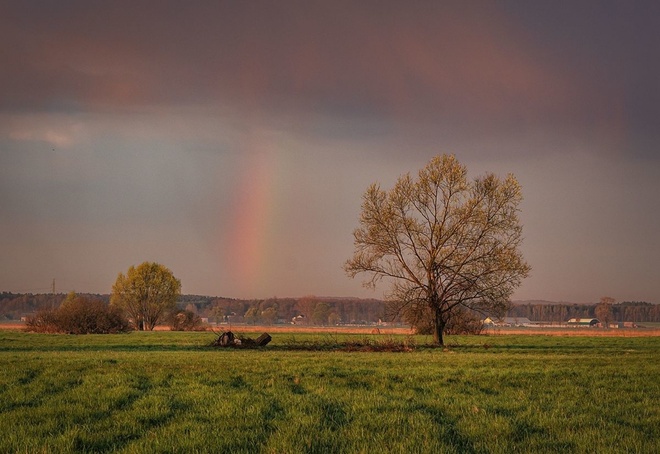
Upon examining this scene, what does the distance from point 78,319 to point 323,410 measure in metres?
63.5

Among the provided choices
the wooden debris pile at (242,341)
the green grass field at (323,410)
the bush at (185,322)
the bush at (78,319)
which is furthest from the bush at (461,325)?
the green grass field at (323,410)

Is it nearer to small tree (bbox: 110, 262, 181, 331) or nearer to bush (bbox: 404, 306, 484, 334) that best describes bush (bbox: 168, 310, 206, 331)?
small tree (bbox: 110, 262, 181, 331)

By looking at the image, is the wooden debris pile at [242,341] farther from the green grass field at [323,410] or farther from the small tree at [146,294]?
the small tree at [146,294]

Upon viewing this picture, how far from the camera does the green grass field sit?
8.81m

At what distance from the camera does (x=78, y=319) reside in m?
67.8

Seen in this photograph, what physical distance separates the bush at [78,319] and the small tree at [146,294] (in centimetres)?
3043

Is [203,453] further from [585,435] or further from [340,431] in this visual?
[585,435]

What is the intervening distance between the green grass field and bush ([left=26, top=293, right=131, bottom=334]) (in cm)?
5153

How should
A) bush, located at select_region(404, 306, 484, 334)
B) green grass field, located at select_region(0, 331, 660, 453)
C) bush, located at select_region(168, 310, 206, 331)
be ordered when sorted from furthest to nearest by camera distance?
bush, located at select_region(168, 310, 206, 331), bush, located at select_region(404, 306, 484, 334), green grass field, located at select_region(0, 331, 660, 453)

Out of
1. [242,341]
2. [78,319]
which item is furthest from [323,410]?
[78,319]

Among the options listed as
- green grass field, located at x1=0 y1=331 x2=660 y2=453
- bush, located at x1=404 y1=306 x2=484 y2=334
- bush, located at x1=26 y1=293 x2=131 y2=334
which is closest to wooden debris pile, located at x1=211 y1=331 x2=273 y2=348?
green grass field, located at x1=0 y1=331 x2=660 y2=453

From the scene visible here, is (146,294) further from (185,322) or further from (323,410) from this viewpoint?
(323,410)

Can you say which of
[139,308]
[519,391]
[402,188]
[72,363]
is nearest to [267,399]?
[519,391]

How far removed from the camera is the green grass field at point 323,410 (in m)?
8.81
